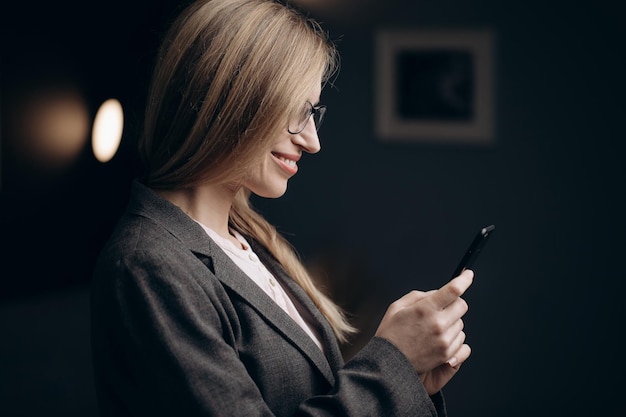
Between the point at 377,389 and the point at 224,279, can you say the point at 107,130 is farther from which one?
the point at 377,389

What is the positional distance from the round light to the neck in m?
0.93

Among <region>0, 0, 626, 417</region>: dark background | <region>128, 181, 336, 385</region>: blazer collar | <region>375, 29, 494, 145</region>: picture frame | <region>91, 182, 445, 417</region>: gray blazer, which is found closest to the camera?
<region>91, 182, 445, 417</region>: gray blazer

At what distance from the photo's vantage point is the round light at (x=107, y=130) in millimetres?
2041

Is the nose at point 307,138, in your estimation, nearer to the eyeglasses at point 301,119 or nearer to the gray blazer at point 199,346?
the eyeglasses at point 301,119

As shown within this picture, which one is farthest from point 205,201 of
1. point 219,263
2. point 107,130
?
point 107,130

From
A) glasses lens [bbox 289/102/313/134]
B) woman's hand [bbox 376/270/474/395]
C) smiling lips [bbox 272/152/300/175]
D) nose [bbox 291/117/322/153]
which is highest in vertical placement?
glasses lens [bbox 289/102/313/134]

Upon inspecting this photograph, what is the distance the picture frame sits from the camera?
313cm

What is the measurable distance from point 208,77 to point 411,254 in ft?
7.31

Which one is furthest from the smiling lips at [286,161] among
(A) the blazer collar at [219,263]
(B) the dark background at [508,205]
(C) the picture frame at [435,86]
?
(C) the picture frame at [435,86]

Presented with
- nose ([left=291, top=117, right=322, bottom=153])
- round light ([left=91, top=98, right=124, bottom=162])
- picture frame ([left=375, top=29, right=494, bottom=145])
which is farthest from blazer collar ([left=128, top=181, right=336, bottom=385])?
picture frame ([left=375, top=29, right=494, bottom=145])

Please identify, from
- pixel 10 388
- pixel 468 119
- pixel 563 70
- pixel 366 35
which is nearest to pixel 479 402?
pixel 468 119

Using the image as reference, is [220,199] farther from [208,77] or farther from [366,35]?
[366,35]

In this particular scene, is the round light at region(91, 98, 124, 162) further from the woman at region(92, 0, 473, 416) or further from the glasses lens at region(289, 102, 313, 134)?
the glasses lens at region(289, 102, 313, 134)

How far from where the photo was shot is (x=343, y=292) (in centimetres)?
319
